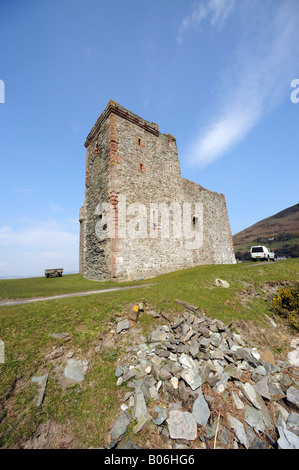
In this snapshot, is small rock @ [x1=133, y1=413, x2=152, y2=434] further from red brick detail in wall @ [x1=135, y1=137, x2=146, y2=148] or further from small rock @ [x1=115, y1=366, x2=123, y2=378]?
red brick detail in wall @ [x1=135, y1=137, x2=146, y2=148]

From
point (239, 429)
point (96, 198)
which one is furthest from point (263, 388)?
point (96, 198)

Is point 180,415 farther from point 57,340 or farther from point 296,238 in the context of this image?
point 296,238

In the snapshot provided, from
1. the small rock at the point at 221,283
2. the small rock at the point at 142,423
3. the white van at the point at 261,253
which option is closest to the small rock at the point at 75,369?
the small rock at the point at 142,423

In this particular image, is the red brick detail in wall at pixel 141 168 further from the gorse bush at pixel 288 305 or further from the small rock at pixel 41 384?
the small rock at pixel 41 384

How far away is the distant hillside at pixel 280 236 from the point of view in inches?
2247

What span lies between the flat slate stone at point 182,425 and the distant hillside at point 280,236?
50640 mm

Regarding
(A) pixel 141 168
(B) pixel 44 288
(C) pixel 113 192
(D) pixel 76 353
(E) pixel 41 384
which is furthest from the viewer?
(A) pixel 141 168

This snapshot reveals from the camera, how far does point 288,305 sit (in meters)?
7.73

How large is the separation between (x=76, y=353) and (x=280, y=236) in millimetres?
82137

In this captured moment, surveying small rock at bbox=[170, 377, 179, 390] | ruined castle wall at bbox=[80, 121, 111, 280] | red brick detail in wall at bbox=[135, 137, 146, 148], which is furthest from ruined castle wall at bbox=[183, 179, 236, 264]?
small rock at bbox=[170, 377, 179, 390]

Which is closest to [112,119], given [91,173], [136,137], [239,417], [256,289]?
[136,137]

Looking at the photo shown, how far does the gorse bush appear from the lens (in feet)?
23.8

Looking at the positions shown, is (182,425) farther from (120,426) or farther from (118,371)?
(118,371)
